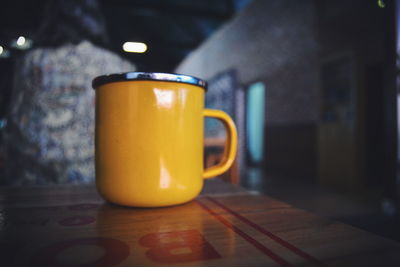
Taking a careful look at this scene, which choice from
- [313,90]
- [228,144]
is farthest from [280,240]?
[313,90]

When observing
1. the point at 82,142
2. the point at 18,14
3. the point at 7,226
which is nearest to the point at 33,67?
the point at 82,142

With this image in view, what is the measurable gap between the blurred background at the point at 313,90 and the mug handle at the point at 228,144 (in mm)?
887

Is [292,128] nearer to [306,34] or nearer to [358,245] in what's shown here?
[306,34]

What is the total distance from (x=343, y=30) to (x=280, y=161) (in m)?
2.27

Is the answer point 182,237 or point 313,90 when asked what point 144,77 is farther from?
point 313,90

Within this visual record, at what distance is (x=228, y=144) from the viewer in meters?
0.46

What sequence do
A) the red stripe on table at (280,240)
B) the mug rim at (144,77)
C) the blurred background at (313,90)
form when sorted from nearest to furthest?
the red stripe on table at (280,240), the mug rim at (144,77), the blurred background at (313,90)

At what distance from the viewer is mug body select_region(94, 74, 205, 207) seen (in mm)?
367

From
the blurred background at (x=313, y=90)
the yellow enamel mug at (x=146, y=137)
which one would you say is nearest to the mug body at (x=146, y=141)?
the yellow enamel mug at (x=146, y=137)

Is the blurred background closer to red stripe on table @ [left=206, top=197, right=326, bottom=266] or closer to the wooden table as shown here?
the wooden table

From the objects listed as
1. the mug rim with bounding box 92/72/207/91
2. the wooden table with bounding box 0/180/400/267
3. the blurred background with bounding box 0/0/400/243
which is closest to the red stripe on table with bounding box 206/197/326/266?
the wooden table with bounding box 0/180/400/267

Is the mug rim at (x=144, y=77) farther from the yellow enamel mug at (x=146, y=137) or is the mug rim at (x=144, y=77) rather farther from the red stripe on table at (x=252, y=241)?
the red stripe on table at (x=252, y=241)

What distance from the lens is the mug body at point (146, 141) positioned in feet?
1.20

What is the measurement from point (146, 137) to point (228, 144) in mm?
161
